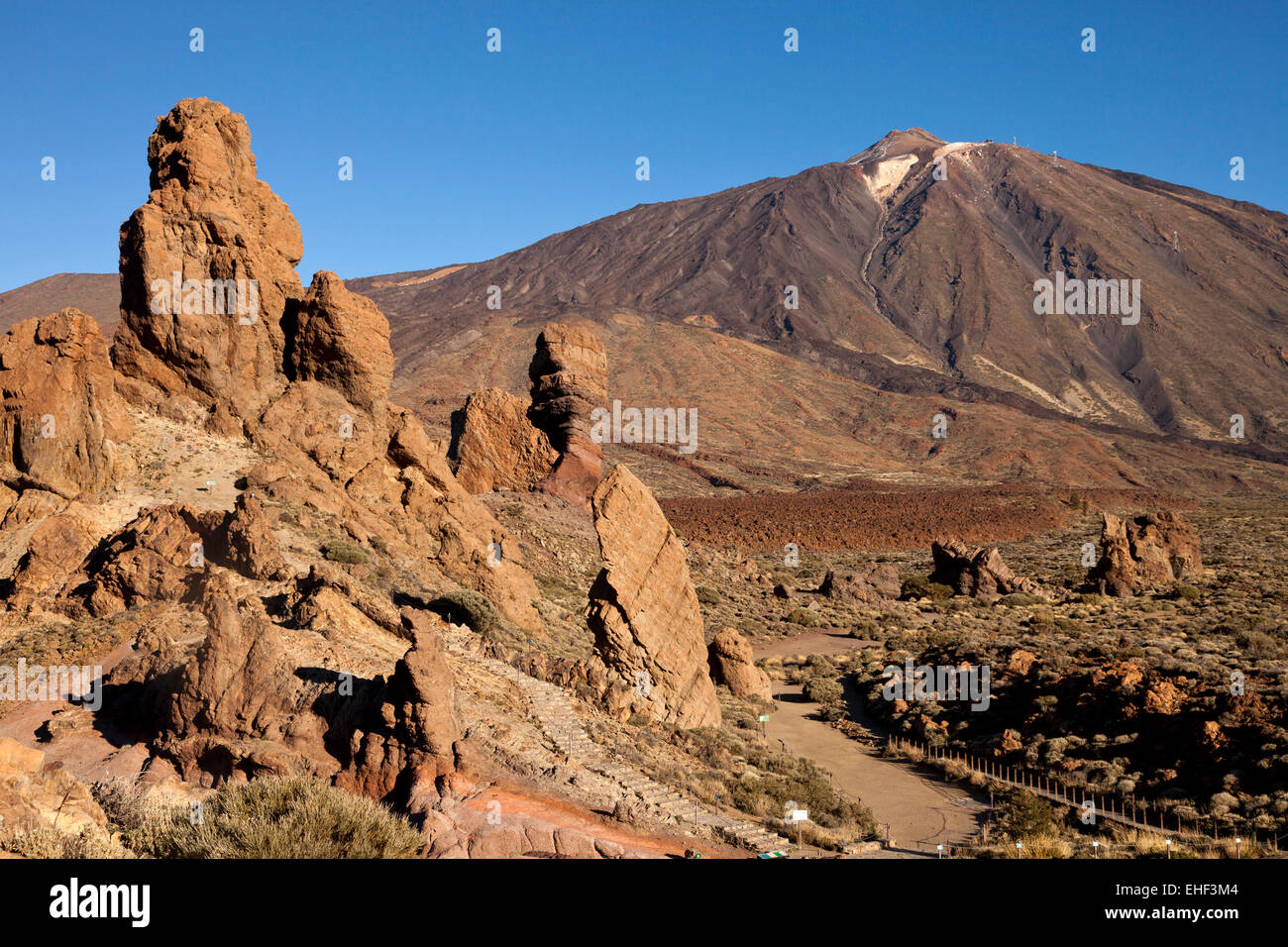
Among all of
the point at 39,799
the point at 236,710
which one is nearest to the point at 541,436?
the point at 236,710

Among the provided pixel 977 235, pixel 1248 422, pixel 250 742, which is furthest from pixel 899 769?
pixel 977 235

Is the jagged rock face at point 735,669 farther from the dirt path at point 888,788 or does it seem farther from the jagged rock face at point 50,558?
the jagged rock face at point 50,558

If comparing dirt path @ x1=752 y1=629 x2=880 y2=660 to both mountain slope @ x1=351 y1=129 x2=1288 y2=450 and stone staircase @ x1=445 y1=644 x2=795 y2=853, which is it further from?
mountain slope @ x1=351 y1=129 x2=1288 y2=450

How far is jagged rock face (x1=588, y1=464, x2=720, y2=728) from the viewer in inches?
597

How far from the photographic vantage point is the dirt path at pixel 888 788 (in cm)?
1327

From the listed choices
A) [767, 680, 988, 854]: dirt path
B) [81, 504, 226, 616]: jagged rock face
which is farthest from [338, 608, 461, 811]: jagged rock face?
[81, 504, 226, 616]: jagged rock face

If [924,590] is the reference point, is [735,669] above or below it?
below

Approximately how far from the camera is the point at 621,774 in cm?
1147

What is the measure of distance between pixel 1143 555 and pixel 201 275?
32536 mm

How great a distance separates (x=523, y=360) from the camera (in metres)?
107

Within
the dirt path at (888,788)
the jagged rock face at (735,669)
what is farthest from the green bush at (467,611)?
the dirt path at (888,788)

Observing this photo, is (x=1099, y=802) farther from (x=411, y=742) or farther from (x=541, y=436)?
(x=541, y=436)

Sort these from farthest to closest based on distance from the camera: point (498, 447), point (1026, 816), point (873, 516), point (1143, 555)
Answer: point (873, 516)
point (1143, 555)
point (498, 447)
point (1026, 816)

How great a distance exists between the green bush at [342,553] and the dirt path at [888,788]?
883cm
